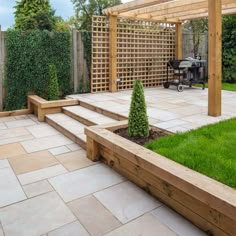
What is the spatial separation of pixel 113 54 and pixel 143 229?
5771 millimetres

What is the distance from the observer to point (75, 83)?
6883 mm

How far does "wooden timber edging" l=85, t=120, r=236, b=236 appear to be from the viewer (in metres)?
1.71

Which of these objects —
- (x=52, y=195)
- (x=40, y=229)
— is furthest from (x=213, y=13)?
(x=40, y=229)

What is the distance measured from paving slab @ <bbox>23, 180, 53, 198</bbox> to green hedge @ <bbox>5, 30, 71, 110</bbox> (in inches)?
155

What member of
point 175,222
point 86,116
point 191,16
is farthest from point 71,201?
point 191,16

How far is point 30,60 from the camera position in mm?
6098

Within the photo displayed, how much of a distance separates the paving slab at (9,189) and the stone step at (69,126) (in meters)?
1.11

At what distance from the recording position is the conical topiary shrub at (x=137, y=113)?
309 cm

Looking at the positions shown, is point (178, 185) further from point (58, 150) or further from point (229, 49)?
point (229, 49)

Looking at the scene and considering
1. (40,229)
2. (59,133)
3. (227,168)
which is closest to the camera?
(40,229)

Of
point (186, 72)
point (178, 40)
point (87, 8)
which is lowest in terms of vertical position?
point (186, 72)

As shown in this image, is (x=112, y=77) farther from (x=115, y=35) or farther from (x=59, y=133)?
(x=59, y=133)

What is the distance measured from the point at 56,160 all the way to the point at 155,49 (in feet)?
19.2

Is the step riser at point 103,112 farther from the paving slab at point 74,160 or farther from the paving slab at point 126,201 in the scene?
the paving slab at point 126,201
